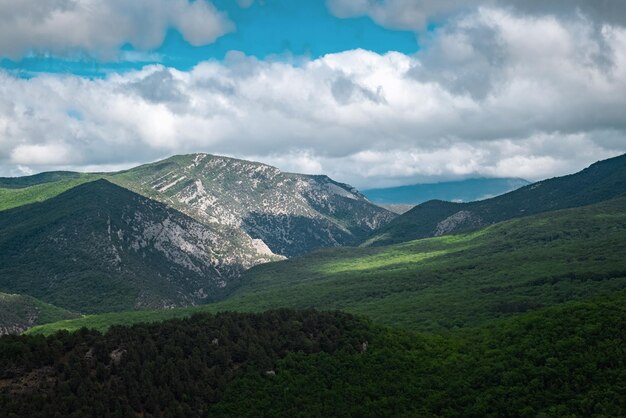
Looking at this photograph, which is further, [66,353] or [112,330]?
[112,330]

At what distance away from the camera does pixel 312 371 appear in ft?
378

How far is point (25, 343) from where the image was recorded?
106500 mm

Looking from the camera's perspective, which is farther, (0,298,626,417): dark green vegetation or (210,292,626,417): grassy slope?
(210,292,626,417): grassy slope

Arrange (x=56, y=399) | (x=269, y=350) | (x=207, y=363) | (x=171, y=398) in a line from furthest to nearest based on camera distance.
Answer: (x=269, y=350), (x=207, y=363), (x=171, y=398), (x=56, y=399)

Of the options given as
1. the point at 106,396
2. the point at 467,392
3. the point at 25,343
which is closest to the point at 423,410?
the point at 467,392

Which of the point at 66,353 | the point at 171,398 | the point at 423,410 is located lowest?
the point at 423,410

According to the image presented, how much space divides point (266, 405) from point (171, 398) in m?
16.7

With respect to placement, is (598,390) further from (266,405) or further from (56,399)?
(56,399)

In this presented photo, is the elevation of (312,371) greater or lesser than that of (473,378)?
greater

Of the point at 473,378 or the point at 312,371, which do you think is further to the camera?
the point at 312,371

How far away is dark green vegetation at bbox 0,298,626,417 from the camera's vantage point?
96.1m

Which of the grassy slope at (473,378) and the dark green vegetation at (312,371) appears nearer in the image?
the dark green vegetation at (312,371)

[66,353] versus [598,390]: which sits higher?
[66,353]

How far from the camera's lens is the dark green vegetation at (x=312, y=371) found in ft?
315
